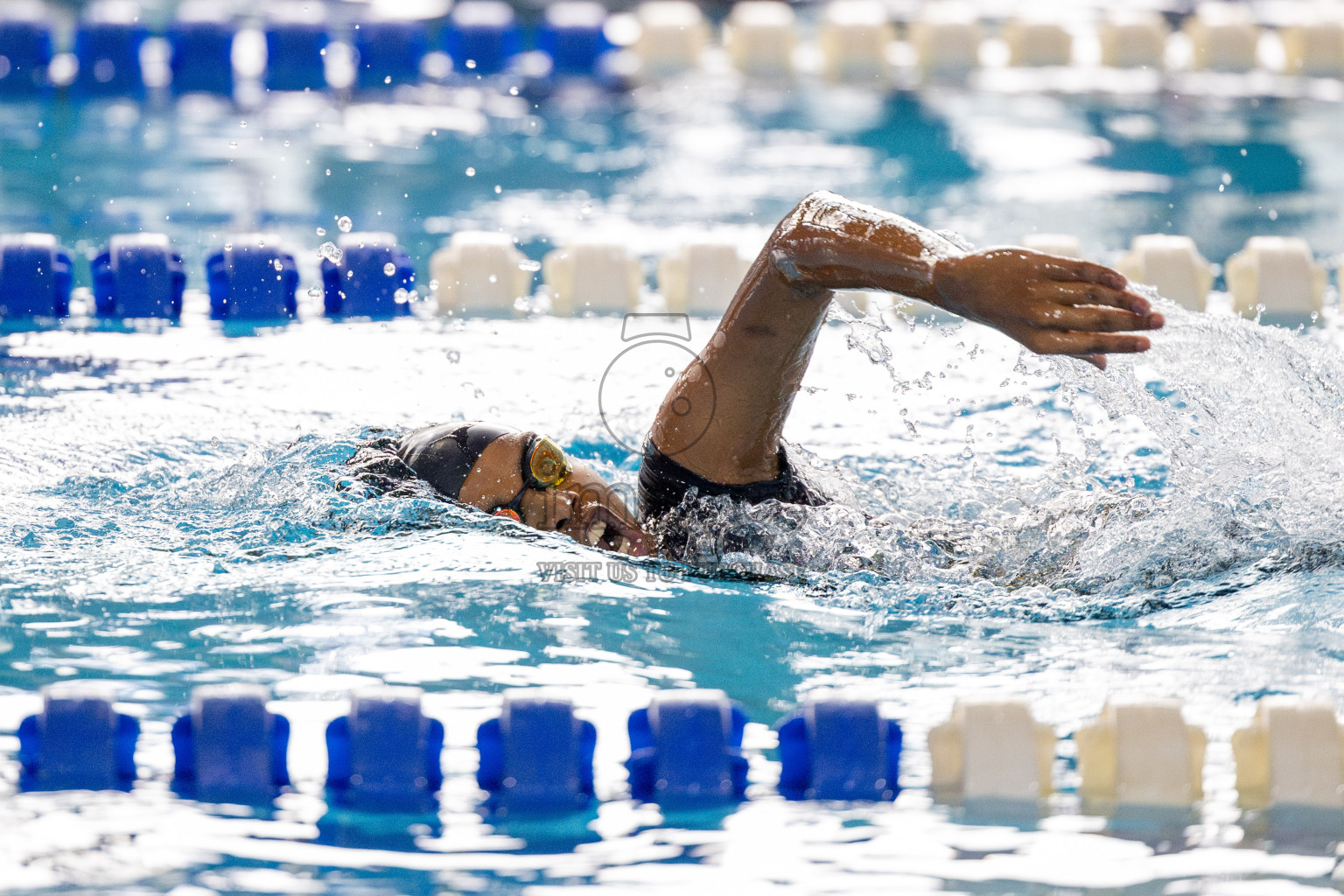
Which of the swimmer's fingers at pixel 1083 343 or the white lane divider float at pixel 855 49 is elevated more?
the white lane divider float at pixel 855 49

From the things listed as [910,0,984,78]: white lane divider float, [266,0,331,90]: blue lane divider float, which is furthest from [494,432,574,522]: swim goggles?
[910,0,984,78]: white lane divider float

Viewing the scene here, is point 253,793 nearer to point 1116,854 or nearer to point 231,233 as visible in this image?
point 1116,854

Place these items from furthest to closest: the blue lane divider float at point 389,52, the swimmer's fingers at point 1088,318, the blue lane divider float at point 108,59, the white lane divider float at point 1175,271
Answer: the blue lane divider float at point 389,52 → the blue lane divider float at point 108,59 → the white lane divider float at point 1175,271 → the swimmer's fingers at point 1088,318

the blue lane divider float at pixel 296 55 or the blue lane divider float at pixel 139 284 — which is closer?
the blue lane divider float at pixel 139 284

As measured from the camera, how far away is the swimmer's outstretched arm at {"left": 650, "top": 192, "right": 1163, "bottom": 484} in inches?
70.3

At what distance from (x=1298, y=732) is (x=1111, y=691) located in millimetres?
243

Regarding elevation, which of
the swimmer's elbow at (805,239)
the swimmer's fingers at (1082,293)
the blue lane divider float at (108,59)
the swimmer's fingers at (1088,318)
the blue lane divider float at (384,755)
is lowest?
the blue lane divider float at (384,755)

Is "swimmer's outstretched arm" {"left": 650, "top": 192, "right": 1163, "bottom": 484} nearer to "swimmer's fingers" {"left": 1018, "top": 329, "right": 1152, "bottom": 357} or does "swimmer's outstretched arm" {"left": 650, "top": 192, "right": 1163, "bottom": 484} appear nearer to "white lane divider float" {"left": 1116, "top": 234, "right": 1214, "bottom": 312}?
"swimmer's fingers" {"left": 1018, "top": 329, "right": 1152, "bottom": 357}

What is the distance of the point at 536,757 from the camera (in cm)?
194

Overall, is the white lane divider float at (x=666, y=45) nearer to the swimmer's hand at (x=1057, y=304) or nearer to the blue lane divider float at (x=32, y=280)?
the blue lane divider float at (x=32, y=280)

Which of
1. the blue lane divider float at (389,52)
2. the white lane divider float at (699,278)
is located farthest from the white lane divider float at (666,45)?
the white lane divider float at (699,278)

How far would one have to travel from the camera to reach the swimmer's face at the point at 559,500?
239 centimetres

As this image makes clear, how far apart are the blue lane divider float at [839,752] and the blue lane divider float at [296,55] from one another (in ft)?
15.7

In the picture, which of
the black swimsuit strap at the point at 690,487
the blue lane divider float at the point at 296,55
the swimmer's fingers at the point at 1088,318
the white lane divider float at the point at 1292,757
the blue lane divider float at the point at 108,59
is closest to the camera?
the swimmer's fingers at the point at 1088,318
